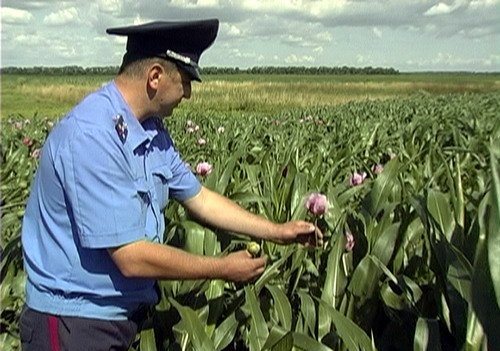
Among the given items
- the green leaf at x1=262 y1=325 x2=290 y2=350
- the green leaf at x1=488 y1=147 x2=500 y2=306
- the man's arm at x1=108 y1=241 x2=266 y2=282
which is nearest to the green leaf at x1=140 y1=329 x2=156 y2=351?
the man's arm at x1=108 y1=241 x2=266 y2=282

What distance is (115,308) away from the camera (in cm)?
219

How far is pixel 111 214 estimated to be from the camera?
6.37ft

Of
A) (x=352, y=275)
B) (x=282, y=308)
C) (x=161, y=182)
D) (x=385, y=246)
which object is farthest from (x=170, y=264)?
(x=385, y=246)

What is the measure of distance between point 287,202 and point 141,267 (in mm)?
1260

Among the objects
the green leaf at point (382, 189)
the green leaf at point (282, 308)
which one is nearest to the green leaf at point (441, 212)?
the green leaf at point (282, 308)

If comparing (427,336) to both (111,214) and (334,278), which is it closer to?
(334,278)

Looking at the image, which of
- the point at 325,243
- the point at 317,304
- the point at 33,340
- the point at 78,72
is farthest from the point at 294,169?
the point at 78,72

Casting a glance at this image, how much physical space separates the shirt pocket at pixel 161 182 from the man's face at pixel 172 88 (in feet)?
0.86

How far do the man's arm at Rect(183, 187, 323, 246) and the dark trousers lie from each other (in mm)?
543

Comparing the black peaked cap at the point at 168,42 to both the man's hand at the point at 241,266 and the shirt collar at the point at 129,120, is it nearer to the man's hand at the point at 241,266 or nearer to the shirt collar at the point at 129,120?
the shirt collar at the point at 129,120

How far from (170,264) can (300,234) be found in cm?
59

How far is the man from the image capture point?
1952 mm

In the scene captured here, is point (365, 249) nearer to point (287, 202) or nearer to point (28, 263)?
point (287, 202)

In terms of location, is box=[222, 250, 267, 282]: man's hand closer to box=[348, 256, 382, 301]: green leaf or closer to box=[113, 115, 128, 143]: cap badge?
box=[348, 256, 382, 301]: green leaf
